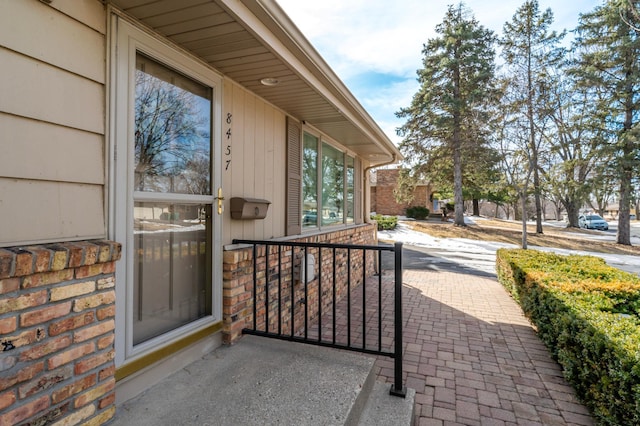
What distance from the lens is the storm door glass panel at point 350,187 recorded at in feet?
19.6

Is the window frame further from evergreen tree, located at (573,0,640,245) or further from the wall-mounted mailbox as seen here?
evergreen tree, located at (573,0,640,245)

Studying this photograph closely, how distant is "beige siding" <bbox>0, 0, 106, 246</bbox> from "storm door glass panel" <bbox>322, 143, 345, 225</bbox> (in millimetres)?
3380

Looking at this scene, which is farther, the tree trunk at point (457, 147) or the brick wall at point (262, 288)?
the tree trunk at point (457, 147)

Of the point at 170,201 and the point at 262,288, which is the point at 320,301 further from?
the point at 170,201

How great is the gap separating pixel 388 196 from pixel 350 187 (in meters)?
17.9

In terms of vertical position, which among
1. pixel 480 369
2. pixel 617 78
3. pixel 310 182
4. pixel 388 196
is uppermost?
pixel 617 78

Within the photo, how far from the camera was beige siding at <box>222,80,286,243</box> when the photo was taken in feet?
8.54

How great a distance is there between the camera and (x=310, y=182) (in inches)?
171

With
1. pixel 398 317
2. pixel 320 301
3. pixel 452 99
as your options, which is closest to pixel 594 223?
pixel 452 99

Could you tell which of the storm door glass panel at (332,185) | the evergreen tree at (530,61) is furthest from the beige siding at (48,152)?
the evergreen tree at (530,61)

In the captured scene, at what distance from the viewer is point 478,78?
14305 millimetres

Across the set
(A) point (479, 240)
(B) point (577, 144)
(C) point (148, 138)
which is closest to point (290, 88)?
(C) point (148, 138)

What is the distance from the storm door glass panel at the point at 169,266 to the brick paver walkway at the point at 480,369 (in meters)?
1.74

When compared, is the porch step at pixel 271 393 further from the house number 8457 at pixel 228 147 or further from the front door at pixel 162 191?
the house number 8457 at pixel 228 147
